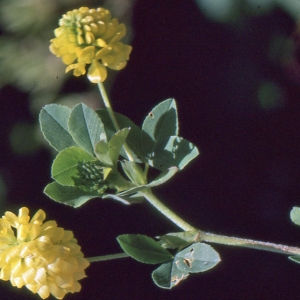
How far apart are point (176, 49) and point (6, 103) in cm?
43

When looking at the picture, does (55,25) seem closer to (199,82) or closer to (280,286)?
(199,82)

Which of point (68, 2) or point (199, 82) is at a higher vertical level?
point (68, 2)

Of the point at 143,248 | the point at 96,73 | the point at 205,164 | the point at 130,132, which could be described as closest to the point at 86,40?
the point at 96,73

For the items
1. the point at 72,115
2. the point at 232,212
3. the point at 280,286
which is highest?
the point at 72,115

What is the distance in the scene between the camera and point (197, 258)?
78 cm

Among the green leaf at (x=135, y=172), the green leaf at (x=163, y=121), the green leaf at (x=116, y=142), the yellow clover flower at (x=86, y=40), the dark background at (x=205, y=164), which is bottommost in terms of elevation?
the dark background at (x=205, y=164)

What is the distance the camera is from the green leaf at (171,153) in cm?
83

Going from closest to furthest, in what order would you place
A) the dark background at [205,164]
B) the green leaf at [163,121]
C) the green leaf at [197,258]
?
the green leaf at [197,258], the green leaf at [163,121], the dark background at [205,164]

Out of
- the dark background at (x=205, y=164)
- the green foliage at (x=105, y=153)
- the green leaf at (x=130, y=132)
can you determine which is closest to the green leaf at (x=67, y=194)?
the green foliage at (x=105, y=153)

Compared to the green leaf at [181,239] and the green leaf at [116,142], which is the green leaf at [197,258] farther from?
the green leaf at [116,142]

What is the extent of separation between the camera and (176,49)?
4.36ft

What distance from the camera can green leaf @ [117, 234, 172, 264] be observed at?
791 millimetres

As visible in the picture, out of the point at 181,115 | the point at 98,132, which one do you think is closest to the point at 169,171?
the point at 98,132

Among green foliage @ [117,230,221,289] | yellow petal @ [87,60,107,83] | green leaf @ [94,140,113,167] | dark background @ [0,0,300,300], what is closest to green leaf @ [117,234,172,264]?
green foliage @ [117,230,221,289]
